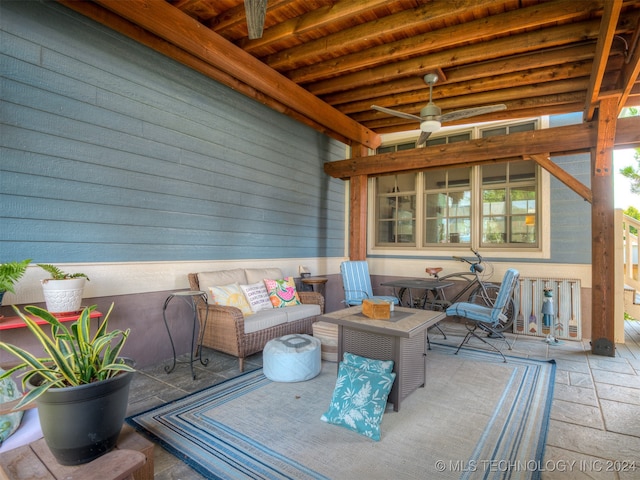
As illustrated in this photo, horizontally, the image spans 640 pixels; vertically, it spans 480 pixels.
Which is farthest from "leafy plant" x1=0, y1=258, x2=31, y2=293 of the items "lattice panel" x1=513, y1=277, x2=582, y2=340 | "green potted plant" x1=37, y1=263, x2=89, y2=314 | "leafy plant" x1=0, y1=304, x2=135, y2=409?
"lattice panel" x1=513, y1=277, x2=582, y2=340

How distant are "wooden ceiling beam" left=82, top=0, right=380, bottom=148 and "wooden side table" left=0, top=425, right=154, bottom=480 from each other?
306cm

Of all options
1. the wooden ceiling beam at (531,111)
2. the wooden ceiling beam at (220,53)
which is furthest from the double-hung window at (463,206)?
the wooden ceiling beam at (220,53)

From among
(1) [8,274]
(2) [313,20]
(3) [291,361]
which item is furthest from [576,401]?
(1) [8,274]

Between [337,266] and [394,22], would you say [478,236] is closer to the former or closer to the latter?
[337,266]

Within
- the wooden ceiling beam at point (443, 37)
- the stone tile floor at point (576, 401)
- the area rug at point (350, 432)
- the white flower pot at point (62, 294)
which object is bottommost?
the stone tile floor at point (576, 401)

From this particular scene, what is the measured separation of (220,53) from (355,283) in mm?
3376

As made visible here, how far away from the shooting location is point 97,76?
305 cm

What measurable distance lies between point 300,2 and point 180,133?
5.84 feet

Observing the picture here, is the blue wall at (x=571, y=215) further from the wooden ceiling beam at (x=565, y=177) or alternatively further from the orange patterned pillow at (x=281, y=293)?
the orange patterned pillow at (x=281, y=293)

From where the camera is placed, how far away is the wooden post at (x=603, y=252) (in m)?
3.94

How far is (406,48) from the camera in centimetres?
366

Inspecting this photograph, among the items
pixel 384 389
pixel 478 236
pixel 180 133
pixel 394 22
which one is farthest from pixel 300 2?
pixel 478 236

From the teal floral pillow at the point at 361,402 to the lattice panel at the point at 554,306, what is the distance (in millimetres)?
3484

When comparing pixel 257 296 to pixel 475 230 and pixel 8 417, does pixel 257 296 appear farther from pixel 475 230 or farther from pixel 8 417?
pixel 475 230
